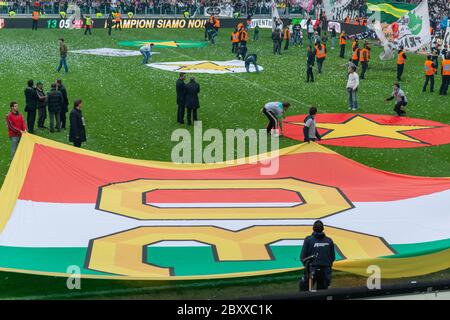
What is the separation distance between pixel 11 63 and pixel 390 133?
20596 mm

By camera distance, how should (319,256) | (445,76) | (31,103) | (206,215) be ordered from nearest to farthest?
1. (319,256)
2. (206,215)
3. (31,103)
4. (445,76)

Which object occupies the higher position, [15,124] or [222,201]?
[15,124]

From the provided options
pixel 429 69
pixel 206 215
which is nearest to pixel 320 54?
pixel 429 69

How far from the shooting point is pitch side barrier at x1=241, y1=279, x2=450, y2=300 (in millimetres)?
10031

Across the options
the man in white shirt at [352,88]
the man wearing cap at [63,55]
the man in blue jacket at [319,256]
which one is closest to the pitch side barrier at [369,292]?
the man in blue jacket at [319,256]

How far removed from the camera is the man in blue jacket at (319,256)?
38.7 feet

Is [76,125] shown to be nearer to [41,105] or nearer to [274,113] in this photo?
[41,105]

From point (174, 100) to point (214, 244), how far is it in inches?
601

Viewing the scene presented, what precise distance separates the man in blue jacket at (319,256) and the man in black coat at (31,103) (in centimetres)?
1338

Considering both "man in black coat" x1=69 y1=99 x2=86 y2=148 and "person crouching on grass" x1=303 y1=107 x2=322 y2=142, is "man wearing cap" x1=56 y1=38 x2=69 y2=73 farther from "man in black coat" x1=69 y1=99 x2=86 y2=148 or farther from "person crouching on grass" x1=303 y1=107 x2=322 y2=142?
"person crouching on grass" x1=303 y1=107 x2=322 y2=142

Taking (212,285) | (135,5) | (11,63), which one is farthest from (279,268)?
(135,5)

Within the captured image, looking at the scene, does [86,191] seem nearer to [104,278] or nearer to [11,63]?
[104,278]

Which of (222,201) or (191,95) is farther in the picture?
(191,95)

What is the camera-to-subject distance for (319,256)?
11820 mm
